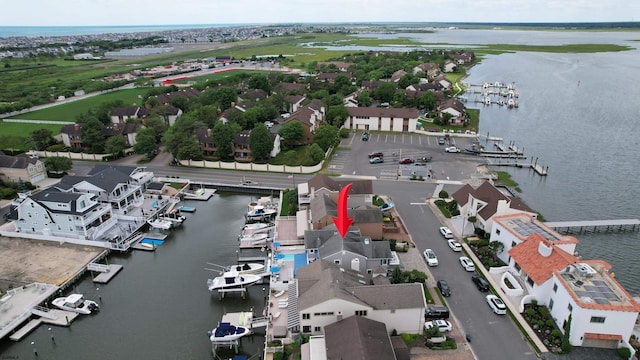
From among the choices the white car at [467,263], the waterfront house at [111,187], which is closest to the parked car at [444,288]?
the white car at [467,263]

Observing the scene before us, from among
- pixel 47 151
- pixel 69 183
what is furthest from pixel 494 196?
pixel 47 151

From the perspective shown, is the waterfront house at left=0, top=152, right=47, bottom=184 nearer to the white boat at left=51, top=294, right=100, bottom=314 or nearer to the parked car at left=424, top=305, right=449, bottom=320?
the white boat at left=51, top=294, right=100, bottom=314

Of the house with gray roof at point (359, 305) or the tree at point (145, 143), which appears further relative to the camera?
the tree at point (145, 143)

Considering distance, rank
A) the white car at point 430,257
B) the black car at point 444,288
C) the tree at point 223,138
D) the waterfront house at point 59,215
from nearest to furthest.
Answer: the black car at point 444,288 < the white car at point 430,257 < the waterfront house at point 59,215 < the tree at point 223,138

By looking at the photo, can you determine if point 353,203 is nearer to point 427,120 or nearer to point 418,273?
point 418,273

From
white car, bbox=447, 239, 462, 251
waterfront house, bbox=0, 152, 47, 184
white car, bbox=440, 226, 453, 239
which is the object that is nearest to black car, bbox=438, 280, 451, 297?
white car, bbox=447, 239, 462, 251

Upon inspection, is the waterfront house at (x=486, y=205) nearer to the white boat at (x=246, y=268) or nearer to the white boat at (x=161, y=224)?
the white boat at (x=246, y=268)

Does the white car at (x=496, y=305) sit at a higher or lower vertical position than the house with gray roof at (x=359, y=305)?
lower
